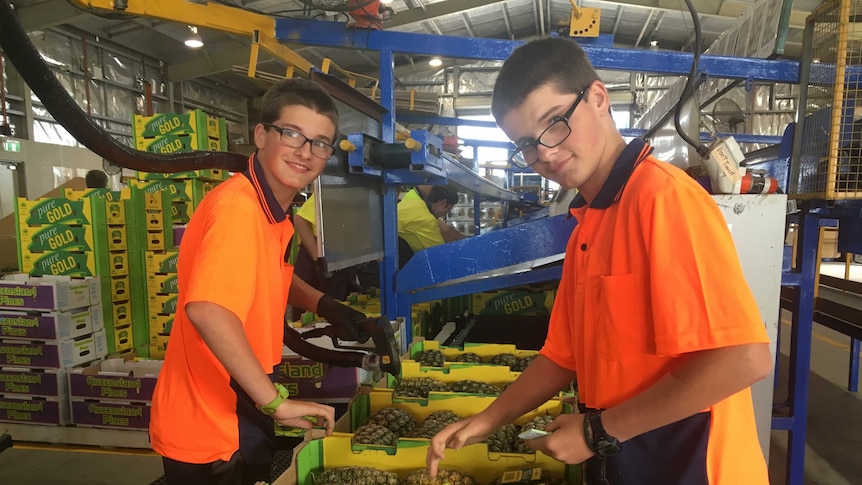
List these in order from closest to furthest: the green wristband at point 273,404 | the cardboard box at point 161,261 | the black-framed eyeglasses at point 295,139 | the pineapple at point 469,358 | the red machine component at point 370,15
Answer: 1. the green wristband at point 273,404
2. the black-framed eyeglasses at point 295,139
3. the red machine component at point 370,15
4. the pineapple at point 469,358
5. the cardboard box at point 161,261

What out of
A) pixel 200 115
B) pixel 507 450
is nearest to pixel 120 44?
pixel 200 115

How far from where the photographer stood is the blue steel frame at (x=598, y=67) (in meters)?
2.43

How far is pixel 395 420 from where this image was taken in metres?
2.02

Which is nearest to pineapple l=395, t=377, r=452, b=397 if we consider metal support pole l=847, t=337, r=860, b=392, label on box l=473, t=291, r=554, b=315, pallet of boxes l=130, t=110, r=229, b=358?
label on box l=473, t=291, r=554, b=315

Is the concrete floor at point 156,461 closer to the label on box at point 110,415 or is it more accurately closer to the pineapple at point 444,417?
the label on box at point 110,415

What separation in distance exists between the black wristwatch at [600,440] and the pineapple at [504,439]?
940mm

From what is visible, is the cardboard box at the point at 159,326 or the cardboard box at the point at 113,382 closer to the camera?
the cardboard box at the point at 113,382

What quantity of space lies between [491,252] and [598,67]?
45.3 inches

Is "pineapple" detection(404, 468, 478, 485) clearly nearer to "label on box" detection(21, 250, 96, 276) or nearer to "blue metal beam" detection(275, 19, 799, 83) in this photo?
"blue metal beam" detection(275, 19, 799, 83)

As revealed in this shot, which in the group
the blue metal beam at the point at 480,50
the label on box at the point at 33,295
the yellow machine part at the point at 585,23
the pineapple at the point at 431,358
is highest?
the yellow machine part at the point at 585,23

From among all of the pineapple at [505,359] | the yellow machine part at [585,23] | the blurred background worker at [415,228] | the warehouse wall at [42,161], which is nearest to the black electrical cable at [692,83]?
the yellow machine part at [585,23]

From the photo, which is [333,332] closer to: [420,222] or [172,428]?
[172,428]

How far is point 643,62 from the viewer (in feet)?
8.54

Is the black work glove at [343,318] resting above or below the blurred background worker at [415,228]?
below
